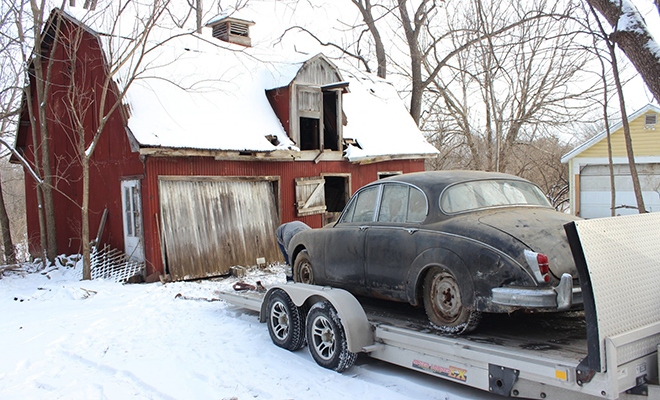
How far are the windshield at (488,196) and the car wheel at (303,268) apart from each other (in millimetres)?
2522

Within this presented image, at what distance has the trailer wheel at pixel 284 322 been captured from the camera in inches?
244

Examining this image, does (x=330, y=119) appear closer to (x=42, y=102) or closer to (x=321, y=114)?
(x=321, y=114)

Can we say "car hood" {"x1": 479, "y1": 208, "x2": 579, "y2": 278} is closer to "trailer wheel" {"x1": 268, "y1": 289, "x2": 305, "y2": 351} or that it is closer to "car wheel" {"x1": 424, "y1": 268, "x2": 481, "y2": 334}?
"car wheel" {"x1": 424, "y1": 268, "x2": 481, "y2": 334}

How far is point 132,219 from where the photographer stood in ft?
40.3

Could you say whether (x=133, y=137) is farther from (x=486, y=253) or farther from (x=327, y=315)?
(x=486, y=253)

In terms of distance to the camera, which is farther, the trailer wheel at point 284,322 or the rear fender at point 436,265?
the trailer wheel at point 284,322

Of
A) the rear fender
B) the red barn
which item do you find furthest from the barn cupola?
the rear fender

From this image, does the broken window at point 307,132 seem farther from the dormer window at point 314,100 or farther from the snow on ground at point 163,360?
the snow on ground at point 163,360

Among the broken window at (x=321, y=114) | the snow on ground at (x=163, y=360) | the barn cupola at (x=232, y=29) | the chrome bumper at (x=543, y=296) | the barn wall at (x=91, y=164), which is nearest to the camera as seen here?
the chrome bumper at (x=543, y=296)

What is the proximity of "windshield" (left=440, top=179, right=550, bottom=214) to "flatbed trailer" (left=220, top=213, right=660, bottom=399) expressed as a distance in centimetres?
117

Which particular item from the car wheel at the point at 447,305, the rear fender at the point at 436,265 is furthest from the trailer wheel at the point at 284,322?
the car wheel at the point at 447,305

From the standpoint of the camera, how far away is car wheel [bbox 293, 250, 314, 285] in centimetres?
732

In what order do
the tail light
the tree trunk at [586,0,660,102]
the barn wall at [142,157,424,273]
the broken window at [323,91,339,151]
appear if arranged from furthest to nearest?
the broken window at [323,91,339,151] < the barn wall at [142,157,424,273] < the tree trunk at [586,0,660,102] < the tail light

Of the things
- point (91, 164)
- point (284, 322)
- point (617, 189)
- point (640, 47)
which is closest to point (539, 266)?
point (284, 322)
